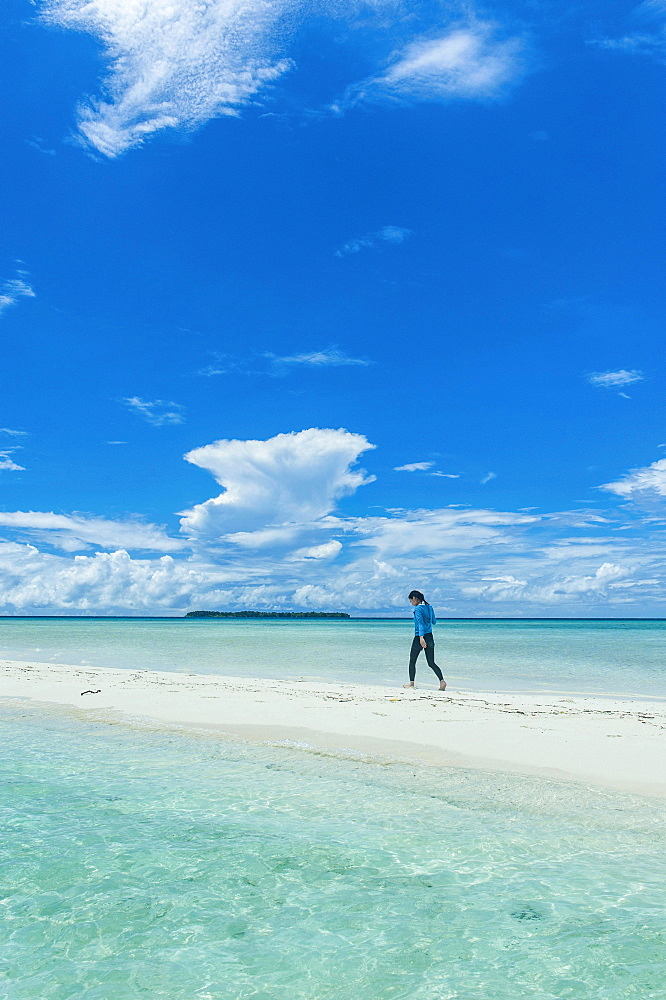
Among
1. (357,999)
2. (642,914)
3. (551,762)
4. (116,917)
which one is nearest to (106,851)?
(116,917)

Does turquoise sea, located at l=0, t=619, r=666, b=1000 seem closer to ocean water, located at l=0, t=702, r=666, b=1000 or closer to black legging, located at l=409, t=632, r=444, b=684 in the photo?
ocean water, located at l=0, t=702, r=666, b=1000

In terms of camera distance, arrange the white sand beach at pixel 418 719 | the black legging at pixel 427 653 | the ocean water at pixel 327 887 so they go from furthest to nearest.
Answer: the black legging at pixel 427 653
the white sand beach at pixel 418 719
the ocean water at pixel 327 887

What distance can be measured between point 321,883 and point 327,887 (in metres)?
0.10

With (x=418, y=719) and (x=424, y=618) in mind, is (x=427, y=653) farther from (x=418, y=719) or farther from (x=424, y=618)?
(x=418, y=719)

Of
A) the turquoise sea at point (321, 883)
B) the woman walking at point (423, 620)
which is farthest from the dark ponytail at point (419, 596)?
the turquoise sea at point (321, 883)

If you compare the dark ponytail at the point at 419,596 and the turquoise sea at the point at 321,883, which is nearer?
the turquoise sea at the point at 321,883

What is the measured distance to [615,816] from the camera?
25.0ft

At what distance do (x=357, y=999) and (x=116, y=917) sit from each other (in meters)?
2.22

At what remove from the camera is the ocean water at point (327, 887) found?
14.7 ft

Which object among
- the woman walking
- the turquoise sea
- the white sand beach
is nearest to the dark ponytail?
the woman walking

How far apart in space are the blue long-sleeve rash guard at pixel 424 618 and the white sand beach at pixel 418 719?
175 centimetres

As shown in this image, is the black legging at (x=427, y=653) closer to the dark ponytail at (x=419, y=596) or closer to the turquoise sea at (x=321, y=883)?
the dark ponytail at (x=419, y=596)

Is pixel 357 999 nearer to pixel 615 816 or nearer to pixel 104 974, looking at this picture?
pixel 104 974

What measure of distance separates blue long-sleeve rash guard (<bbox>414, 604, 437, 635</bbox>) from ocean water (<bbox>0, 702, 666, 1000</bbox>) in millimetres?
8453
